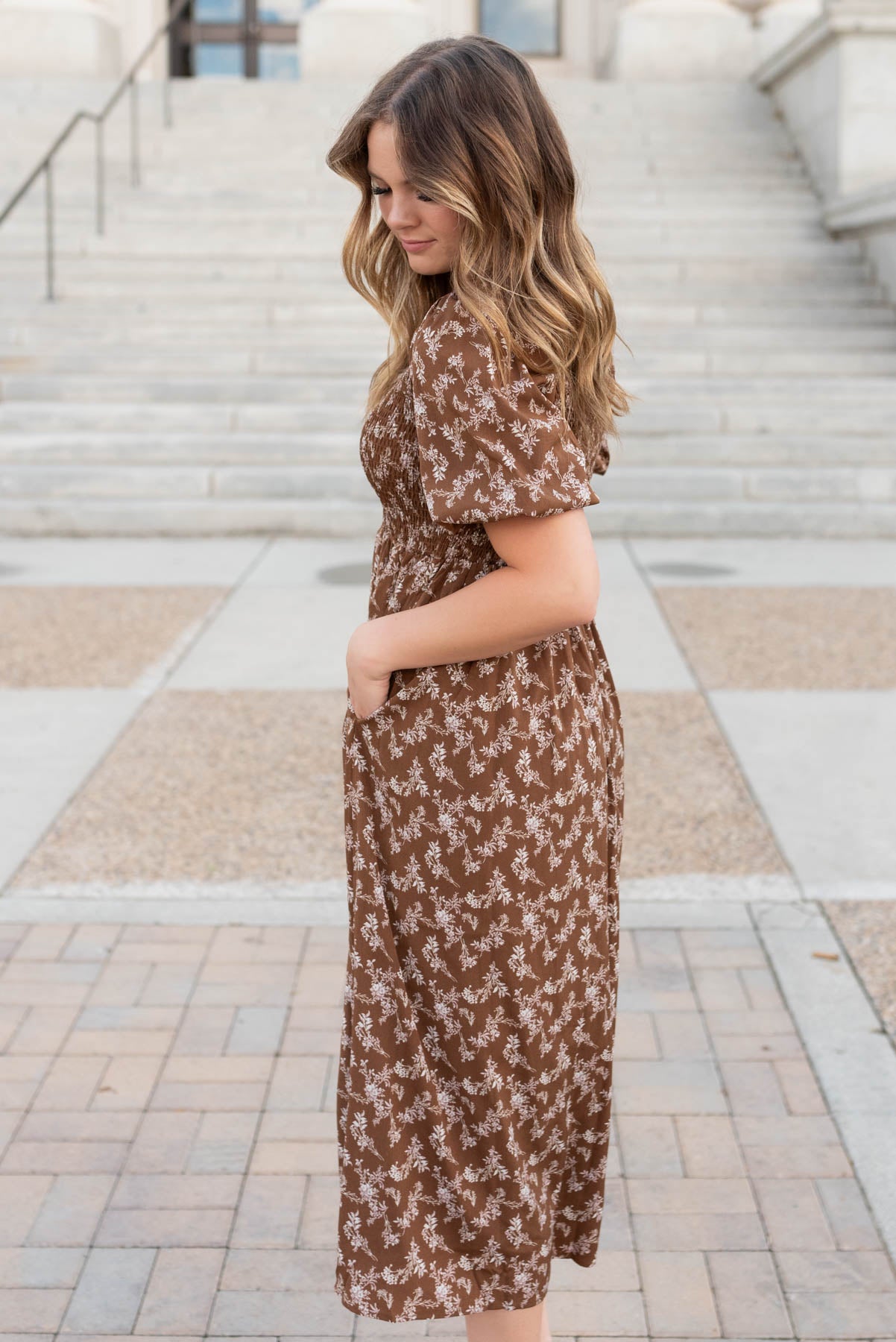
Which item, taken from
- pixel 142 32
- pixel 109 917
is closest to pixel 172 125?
pixel 142 32

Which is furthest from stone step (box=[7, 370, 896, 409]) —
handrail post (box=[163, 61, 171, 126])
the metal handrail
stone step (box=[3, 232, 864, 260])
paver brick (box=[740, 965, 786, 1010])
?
paver brick (box=[740, 965, 786, 1010])

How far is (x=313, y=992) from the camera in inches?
137

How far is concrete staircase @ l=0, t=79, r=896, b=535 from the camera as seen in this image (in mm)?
9742

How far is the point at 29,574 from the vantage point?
8234 millimetres

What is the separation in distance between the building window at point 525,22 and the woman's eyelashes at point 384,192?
21702 mm

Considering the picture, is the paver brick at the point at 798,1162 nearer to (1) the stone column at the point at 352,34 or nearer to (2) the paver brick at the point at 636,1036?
(2) the paver brick at the point at 636,1036

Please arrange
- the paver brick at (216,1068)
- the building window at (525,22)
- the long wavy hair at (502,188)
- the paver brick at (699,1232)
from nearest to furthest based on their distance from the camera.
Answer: the long wavy hair at (502,188) < the paver brick at (699,1232) < the paver brick at (216,1068) < the building window at (525,22)

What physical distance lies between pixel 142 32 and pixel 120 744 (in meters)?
18.3

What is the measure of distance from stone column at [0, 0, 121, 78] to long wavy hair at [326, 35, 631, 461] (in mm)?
19072

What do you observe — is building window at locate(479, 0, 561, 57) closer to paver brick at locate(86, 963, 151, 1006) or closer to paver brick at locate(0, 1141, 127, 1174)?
paver brick at locate(86, 963, 151, 1006)

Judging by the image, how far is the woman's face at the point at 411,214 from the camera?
68.4 inches

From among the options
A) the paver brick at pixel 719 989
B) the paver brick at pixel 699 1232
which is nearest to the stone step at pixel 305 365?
the paver brick at pixel 719 989

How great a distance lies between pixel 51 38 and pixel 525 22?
7108 mm

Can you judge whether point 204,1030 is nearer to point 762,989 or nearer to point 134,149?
point 762,989
